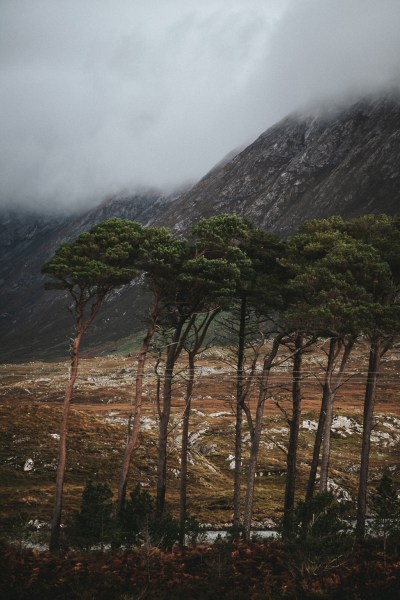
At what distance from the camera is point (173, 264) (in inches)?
808

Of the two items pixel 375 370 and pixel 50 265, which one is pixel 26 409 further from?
pixel 375 370

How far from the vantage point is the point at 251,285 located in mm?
20750

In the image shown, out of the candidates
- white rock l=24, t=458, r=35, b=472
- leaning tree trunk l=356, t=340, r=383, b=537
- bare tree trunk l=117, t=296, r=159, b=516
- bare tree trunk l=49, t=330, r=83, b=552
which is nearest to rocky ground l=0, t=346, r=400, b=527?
white rock l=24, t=458, r=35, b=472

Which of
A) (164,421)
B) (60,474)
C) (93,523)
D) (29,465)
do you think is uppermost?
(164,421)

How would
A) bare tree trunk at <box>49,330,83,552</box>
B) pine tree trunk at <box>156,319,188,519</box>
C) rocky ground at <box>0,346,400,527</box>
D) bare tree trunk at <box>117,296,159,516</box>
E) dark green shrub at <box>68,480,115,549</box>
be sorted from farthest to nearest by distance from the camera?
rocky ground at <box>0,346,400,527</box> → pine tree trunk at <box>156,319,188,519</box> → bare tree trunk at <box>117,296,159,516</box> → bare tree trunk at <box>49,330,83,552</box> → dark green shrub at <box>68,480,115,549</box>

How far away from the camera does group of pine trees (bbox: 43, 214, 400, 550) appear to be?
18.2 m

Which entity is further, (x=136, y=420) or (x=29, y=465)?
(x=29, y=465)

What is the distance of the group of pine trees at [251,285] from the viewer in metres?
18.2

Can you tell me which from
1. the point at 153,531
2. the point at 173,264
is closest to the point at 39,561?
the point at 153,531

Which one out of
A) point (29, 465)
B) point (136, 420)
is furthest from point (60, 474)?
point (29, 465)

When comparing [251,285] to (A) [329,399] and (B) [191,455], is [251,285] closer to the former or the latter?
(A) [329,399]

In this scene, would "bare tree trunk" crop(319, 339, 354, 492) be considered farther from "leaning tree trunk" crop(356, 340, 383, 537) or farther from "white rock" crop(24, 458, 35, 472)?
"white rock" crop(24, 458, 35, 472)

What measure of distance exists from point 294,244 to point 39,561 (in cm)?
1581

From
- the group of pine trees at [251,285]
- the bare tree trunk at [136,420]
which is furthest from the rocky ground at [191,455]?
the group of pine trees at [251,285]
